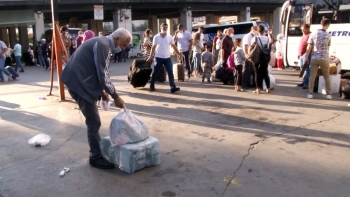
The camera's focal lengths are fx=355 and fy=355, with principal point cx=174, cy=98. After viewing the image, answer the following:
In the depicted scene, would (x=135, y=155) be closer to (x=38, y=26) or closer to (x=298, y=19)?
(x=298, y=19)

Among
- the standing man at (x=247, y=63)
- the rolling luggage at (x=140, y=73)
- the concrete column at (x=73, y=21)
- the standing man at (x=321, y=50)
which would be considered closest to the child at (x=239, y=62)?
the standing man at (x=247, y=63)

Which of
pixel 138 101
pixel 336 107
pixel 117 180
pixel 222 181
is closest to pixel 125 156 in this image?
pixel 117 180

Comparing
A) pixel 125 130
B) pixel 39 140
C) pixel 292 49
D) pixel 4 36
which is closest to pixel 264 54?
pixel 292 49

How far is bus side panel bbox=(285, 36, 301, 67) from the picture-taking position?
42.6 ft

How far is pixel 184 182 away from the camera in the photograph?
4008mm

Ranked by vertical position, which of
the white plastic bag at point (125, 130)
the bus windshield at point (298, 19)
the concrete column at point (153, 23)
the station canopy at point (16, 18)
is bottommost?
the white plastic bag at point (125, 130)

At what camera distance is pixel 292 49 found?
1314 cm

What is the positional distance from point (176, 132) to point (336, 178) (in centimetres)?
263

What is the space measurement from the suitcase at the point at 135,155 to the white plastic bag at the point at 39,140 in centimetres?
142

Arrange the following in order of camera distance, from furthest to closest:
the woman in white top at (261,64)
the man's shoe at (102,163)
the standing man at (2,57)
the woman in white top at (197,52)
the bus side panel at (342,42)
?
the standing man at (2,57), the woman in white top at (197,52), the bus side panel at (342,42), the woman in white top at (261,64), the man's shoe at (102,163)

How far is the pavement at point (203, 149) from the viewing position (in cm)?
390

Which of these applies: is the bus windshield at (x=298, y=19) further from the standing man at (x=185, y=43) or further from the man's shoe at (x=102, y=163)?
the man's shoe at (x=102, y=163)

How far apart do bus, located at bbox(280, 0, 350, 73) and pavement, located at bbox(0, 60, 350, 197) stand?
3726mm

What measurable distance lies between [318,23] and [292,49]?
1.43 metres
